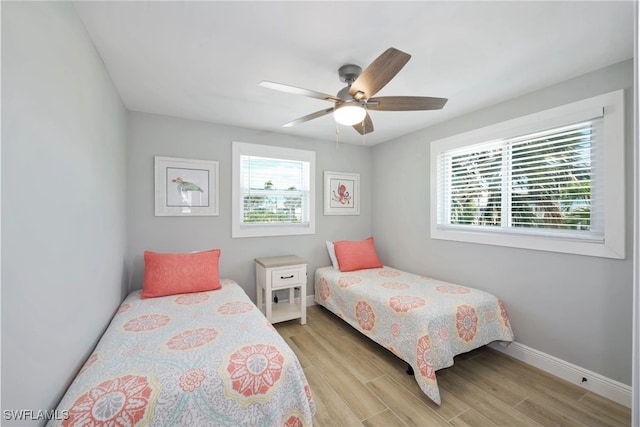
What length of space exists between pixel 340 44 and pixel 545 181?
2010 mm

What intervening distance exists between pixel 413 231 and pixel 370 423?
220 cm

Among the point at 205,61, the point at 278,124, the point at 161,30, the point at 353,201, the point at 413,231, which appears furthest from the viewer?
the point at 353,201

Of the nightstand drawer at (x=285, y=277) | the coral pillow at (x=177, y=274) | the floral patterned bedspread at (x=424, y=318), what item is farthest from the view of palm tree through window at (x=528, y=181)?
the coral pillow at (x=177, y=274)

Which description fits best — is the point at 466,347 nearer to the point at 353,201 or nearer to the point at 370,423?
the point at 370,423

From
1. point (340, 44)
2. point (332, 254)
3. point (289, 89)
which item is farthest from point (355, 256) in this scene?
point (340, 44)

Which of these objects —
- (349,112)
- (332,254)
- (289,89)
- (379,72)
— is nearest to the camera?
(379,72)

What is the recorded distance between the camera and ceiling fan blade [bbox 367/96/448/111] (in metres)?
1.69

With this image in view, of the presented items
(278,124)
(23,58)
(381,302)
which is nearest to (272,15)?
(23,58)

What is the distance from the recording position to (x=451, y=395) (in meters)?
1.87

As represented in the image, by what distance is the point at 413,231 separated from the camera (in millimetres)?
3305

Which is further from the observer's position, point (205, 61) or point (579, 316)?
point (579, 316)

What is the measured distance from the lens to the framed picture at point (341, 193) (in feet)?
12.0

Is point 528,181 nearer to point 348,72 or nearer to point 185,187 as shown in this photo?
point 348,72

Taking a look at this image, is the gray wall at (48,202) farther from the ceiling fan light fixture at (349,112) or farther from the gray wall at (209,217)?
the ceiling fan light fixture at (349,112)
